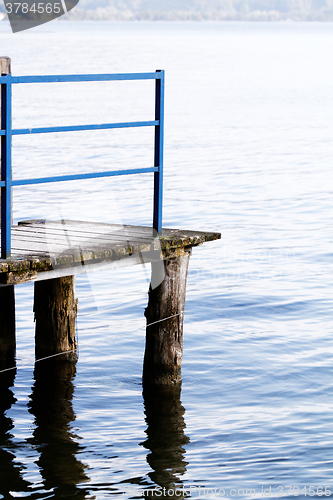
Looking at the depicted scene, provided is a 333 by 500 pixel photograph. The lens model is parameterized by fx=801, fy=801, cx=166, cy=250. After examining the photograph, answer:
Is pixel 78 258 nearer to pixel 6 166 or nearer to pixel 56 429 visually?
pixel 6 166

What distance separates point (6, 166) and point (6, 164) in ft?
0.05

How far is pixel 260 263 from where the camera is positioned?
14727 mm

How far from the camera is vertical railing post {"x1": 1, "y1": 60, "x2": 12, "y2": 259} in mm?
5992

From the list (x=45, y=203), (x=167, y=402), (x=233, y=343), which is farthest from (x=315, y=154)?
(x=167, y=402)

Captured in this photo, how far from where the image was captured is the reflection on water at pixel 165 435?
266 inches

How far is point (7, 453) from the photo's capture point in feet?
23.0

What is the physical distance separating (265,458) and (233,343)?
130 inches

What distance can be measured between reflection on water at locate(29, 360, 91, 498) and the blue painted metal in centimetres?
189

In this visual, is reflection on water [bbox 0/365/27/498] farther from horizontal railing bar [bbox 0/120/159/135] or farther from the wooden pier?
horizontal railing bar [bbox 0/120/159/135]

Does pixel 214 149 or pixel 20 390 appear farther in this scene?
pixel 214 149

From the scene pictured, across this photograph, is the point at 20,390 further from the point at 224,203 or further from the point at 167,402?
the point at 224,203

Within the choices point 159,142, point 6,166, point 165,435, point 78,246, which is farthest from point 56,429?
point 159,142

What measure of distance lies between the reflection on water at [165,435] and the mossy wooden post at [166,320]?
0.57 feet

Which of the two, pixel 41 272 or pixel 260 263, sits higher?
pixel 41 272
